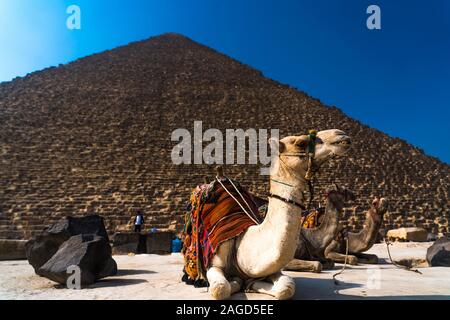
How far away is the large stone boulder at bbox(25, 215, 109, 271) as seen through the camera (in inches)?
154

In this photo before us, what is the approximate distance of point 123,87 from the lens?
39031 millimetres

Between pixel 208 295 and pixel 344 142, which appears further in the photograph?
pixel 208 295

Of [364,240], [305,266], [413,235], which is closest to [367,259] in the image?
[364,240]

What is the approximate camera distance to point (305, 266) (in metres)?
3.99

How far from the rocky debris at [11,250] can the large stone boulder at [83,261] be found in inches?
117

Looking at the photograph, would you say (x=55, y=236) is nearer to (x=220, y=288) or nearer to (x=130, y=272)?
(x=130, y=272)

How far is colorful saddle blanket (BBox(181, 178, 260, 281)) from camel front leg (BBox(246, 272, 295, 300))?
0.35 m

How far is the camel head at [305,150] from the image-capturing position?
2270mm

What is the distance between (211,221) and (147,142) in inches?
1043

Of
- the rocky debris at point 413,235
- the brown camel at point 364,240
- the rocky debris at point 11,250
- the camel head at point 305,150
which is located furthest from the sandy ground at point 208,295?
the rocky debris at point 413,235

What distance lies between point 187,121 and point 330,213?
95.6 ft

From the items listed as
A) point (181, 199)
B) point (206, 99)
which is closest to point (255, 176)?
point (181, 199)

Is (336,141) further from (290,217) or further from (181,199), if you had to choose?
(181,199)

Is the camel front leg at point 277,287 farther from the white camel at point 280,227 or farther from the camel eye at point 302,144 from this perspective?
the camel eye at point 302,144
